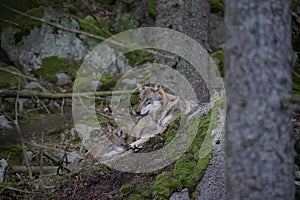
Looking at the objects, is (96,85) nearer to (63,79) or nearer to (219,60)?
(63,79)

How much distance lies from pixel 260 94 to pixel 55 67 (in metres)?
7.45

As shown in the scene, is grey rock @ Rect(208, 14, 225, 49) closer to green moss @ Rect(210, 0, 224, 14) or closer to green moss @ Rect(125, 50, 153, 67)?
green moss @ Rect(210, 0, 224, 14)

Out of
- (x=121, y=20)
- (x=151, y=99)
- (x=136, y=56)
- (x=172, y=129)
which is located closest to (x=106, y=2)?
(x=121, y=20)

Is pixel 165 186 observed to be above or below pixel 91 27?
below

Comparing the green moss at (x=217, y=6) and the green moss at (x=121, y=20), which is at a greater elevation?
the green moss at (x=217, y=6)

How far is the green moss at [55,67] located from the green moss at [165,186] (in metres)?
5.71

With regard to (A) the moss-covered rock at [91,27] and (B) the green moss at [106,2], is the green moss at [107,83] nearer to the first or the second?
(A) the moss-covered rock at [91,27]

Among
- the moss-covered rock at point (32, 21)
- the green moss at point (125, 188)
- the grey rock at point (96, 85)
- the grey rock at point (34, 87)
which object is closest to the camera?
the green moss at point (125, 188)

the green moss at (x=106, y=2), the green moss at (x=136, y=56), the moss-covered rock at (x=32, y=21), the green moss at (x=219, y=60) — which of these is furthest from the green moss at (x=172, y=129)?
the green moss at (x=106, y=2)

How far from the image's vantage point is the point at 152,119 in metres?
4.65

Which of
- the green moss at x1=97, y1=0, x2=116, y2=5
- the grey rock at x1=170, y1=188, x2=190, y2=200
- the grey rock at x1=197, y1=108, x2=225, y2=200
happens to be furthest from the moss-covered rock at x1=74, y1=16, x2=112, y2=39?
the grey rock at x1=170, y1=188, x2=190, y2=200

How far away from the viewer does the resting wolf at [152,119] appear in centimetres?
447

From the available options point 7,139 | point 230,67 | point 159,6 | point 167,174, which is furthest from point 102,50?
point 230,67

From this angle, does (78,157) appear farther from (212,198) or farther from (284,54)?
(284,54)
